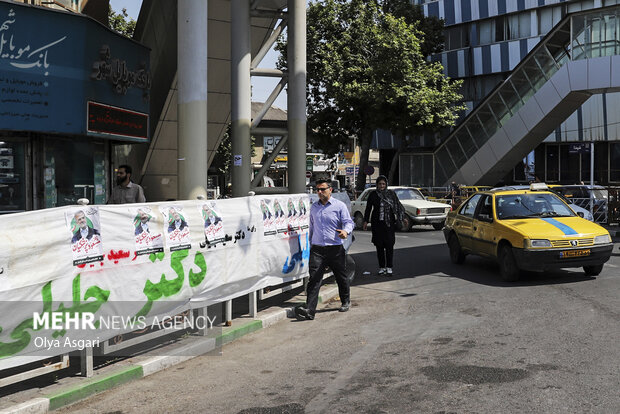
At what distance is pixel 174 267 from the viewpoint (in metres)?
6.92

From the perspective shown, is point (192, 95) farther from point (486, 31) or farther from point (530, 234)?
point (486, 31)

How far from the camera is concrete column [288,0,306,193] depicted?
13.9 metres

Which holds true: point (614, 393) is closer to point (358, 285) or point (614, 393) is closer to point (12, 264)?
point (12, 264)

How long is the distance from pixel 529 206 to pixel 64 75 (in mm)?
9262

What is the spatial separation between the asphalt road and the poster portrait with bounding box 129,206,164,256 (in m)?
1.25

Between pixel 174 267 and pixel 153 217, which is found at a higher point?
pixel 153 217

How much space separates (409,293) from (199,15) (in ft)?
19.4

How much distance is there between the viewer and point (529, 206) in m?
12.0

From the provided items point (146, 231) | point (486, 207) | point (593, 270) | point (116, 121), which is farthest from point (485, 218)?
point (116, 121)

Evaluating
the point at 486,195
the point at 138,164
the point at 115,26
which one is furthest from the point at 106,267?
the point at 115,26

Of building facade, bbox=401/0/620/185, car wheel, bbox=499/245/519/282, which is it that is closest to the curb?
car wheel, bbox=499/245/519/282

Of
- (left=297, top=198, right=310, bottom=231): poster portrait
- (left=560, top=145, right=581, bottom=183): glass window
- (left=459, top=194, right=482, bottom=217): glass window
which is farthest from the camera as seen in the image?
(left=560, top=145, right=581, bottom=183): glass window

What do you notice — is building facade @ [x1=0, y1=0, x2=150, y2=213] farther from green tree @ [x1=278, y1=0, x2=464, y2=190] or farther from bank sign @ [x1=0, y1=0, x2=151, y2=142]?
green tree @ [x1=278, y1=0, x2=464, y2=190]

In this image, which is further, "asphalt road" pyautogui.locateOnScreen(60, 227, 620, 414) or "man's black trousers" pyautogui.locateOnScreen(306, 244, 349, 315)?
"man's black trousers" pyautogui.locateOnScreen(306, 244, 349, 315)
